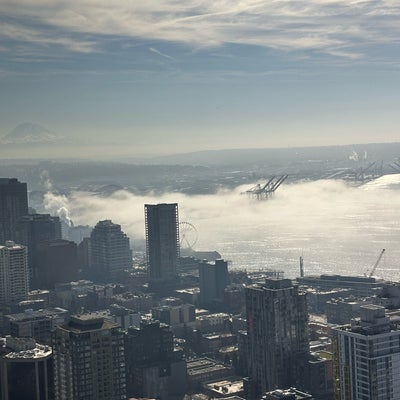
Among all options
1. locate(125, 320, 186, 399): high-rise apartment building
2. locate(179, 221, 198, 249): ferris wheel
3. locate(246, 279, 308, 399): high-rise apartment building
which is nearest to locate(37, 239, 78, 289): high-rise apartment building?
locate(179, 221, 198, 249): ferris wheel

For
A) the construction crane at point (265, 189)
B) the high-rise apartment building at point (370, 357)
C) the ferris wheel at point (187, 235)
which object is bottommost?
the ferris wheel at point (187, 235)

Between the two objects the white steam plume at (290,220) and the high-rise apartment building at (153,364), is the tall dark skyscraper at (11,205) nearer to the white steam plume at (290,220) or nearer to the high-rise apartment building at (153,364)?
the white steam plume at (290,220)

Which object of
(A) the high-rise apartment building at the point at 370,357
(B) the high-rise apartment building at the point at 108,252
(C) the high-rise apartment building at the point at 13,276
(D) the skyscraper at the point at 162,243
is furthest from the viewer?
(B) the high-rise apartment building at the point at 108,252

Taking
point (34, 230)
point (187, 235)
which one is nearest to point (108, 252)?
point (34, 230)

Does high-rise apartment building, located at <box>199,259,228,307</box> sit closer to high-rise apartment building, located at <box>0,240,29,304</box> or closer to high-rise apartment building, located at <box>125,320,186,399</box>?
high-rise apartment building, located at <box>0,240,29,304</box>

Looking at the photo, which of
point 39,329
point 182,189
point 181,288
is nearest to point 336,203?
point 182,189

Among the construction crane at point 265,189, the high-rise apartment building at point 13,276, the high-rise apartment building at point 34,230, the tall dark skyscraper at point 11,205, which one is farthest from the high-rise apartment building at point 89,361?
the construction crane at point 265,189

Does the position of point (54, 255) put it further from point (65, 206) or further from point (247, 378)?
point (65, 206)
